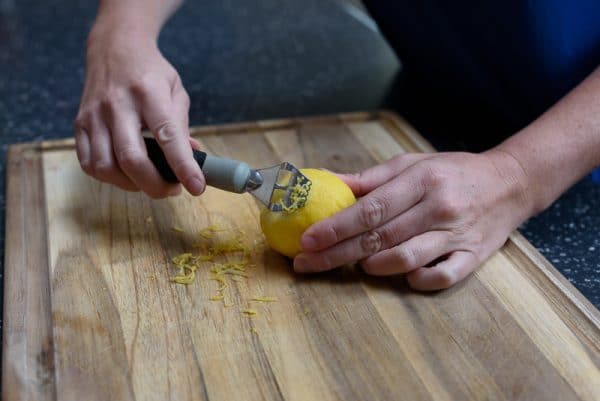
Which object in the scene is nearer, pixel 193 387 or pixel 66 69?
pixel 193 387

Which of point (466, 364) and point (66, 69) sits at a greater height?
point (466, 364)

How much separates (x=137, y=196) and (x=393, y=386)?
69 cm

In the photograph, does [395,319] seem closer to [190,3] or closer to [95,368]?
[95,368]

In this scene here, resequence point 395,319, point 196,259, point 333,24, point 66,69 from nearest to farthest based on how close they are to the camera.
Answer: point 395,319 → point 196,259 → point 66,69 → point 333,24

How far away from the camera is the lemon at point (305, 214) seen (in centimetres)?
116

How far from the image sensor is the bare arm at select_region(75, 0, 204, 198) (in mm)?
1184

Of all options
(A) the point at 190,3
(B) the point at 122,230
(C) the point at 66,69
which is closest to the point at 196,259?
(B) the point at 122,230

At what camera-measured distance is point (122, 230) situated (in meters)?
1.29

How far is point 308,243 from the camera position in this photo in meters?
1.12

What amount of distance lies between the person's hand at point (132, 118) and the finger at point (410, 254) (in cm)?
32

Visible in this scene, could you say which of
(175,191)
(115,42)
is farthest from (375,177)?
(115,42)

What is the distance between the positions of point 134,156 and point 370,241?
1.38 feet

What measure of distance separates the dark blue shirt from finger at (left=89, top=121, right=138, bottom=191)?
77cm

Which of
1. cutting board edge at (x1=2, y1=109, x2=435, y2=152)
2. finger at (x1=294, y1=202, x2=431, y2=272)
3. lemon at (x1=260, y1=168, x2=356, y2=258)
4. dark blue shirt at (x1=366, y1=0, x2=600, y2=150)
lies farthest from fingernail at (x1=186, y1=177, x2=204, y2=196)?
dark blue shirt at (x1=366, y1=0, x2=600, y2=150)
